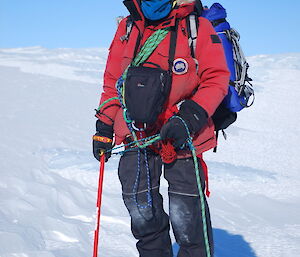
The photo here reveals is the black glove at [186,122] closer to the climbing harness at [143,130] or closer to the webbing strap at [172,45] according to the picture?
the climbing harness at [143,130]

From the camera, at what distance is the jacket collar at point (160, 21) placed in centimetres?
227

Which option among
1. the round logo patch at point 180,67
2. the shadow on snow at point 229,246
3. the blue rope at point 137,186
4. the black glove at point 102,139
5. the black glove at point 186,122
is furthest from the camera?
the shadow on snow at point 229,246

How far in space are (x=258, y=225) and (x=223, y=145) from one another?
12.1 ft

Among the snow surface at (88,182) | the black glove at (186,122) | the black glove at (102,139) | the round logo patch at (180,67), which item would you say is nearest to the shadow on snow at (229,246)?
the snow surface at (88,182)

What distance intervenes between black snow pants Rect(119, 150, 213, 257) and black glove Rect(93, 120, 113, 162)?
145 millimetres

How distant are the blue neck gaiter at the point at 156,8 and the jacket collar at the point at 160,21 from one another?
0.11 feet

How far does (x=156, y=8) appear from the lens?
2287 mm

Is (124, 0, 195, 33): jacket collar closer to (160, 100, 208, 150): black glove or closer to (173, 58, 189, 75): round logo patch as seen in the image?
(173, 58, 189, 75): round logo patch

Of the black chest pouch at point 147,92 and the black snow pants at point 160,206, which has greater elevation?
the black chest pouch at point 147,92

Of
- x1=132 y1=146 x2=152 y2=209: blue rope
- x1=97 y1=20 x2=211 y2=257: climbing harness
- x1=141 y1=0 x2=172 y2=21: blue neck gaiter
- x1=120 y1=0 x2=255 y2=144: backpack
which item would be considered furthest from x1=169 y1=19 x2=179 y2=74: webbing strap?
x1=132 y1=146 x2=152 y2=209: blue rope

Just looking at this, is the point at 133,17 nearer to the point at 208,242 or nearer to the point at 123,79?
the point at 123,79

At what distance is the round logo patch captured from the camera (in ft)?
7.26

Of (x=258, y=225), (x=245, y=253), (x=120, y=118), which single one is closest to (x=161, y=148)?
(x=120, y=118)

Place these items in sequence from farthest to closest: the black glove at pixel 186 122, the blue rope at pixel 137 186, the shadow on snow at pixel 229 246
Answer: the shadow on snow at pixel 229 246
the blue rope at pixel 137 186
the black glove at pixel 186 122
